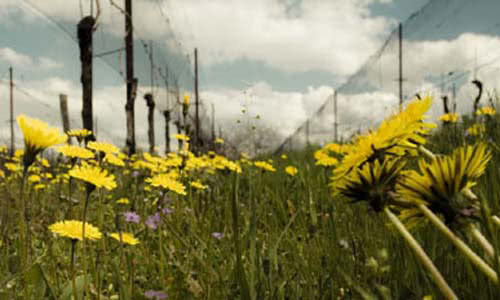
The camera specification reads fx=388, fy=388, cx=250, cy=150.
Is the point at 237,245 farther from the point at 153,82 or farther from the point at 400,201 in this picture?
the point at 153,82

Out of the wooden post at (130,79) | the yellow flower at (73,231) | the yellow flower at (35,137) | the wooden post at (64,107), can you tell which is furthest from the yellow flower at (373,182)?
the wooden post at (64,107)

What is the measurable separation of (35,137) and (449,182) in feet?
2.05

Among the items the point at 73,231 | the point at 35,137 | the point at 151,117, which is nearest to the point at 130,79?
the point at 151,117

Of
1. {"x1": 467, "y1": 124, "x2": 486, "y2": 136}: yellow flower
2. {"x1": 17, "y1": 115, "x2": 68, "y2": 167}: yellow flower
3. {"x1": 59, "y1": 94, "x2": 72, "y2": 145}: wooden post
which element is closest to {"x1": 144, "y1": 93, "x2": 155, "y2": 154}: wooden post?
{"x1": 59, "y1": 94, "x2": 72, "y2": 145}: wooden post

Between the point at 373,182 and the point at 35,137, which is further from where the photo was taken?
the point at 35,137

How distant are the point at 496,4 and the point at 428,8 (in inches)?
79.2

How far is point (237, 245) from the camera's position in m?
0.75

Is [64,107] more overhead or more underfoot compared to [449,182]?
more overhead

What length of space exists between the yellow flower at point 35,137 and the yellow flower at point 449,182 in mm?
556

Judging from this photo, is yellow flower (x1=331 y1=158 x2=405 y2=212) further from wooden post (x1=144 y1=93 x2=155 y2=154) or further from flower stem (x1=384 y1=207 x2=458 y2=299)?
wooden post (x1=144 y1=93 x2=155 y2=154)

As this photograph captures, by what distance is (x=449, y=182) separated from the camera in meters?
0.37

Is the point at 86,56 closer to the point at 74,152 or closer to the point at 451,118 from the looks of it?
the point at 451,118

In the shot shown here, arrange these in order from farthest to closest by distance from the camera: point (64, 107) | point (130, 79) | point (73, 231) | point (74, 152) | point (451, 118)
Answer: point (64, 107), point (130, 79), point (451, 118), point (74, 152), point (73, 231)

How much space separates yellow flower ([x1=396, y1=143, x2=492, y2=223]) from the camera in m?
0.36
